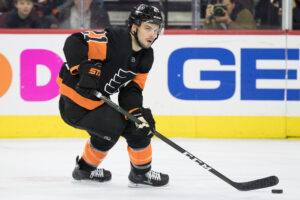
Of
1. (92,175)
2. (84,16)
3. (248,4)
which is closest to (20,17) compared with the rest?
(84,16)

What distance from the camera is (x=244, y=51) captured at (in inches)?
189

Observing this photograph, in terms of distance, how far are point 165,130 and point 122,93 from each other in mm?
1722

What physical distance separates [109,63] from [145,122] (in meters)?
0.36

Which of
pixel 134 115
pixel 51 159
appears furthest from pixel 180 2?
pixel 134 115

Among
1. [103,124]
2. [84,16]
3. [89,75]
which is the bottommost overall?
[103,124]

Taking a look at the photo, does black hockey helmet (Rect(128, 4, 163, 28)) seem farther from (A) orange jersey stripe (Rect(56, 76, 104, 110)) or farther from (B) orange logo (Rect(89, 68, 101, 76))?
(A) orange jersey stripe (Rect(56, 76, 104, 110))

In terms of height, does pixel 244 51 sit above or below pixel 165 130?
above

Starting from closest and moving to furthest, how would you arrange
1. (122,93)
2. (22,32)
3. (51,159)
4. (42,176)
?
(122,93) → (42,176) → (51,159) → (22,32)

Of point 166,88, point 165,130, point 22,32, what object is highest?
point 22,32

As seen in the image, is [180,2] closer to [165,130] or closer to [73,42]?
[165,130]

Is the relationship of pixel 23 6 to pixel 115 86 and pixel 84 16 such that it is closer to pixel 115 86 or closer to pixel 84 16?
pixel 84 16

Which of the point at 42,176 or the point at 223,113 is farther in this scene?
the point at 223,113

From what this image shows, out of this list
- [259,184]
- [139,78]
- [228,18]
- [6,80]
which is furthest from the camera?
[228,18]

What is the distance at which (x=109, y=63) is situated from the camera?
118 inches
